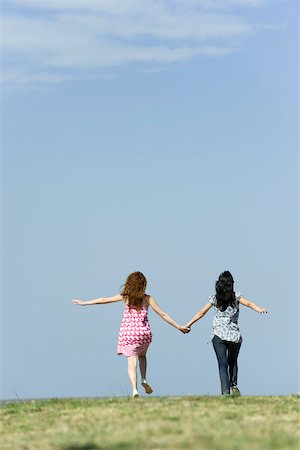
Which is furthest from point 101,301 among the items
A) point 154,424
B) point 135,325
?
point 154,424

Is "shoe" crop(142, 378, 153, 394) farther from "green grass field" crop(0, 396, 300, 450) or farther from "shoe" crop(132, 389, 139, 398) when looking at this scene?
"green grass field" crop(0, 396, 300, 450)

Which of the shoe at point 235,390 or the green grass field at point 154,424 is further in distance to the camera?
the shoe at point 235,390

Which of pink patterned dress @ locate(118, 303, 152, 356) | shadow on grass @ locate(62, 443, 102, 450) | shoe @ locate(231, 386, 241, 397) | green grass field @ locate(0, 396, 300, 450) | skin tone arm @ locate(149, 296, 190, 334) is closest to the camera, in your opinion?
shadow on grass @ locate(62, 443, 102, 450)

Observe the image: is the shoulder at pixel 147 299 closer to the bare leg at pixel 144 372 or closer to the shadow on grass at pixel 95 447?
the bare leg at pixel 144 372

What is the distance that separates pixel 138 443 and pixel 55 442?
1547 millimetres

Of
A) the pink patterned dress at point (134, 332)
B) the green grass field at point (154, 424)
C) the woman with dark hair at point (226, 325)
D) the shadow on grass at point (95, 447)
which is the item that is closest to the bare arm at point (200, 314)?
the woman with dark hair at point (226, 325)

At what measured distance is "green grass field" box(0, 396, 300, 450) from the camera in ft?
46.5

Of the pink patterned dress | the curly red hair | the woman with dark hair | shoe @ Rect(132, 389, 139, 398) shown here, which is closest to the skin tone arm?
the pink patterned dress

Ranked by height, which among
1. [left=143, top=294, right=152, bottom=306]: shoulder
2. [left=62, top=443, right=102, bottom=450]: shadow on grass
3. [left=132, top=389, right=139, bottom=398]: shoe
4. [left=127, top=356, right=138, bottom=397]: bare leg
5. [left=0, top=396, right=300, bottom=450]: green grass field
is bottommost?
[left=62, top=443, right=102, bottom=450]: shadow on grass

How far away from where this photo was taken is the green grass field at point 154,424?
14163 millimetres

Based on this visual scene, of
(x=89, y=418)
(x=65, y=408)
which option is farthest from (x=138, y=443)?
(x=65, y=408)

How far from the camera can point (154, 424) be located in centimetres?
1567

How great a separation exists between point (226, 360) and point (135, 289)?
242cm

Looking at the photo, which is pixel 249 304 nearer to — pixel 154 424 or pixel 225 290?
pixel 225 290
